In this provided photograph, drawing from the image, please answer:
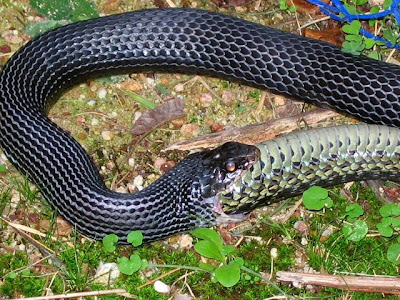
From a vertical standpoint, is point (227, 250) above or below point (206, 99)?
below

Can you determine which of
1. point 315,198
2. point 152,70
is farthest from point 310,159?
point 152,70

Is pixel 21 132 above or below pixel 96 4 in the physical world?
below

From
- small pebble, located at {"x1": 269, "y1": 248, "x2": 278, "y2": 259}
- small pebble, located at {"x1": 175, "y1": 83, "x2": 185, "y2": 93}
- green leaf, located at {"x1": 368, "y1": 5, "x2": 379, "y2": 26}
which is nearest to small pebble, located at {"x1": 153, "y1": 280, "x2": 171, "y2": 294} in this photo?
small pebble, located at {"x1": 269, "y1": 248, "x2": 278, "y2": 259}

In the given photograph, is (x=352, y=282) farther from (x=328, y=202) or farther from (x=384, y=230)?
(x=328, y=202)

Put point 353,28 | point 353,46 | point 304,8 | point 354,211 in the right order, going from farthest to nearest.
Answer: point 304,8 → point 353,28 → point 353,46 → point 354,211

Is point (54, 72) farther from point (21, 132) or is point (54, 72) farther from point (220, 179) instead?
point (220, 179)

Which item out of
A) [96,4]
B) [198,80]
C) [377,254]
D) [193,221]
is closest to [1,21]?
[96,4]
